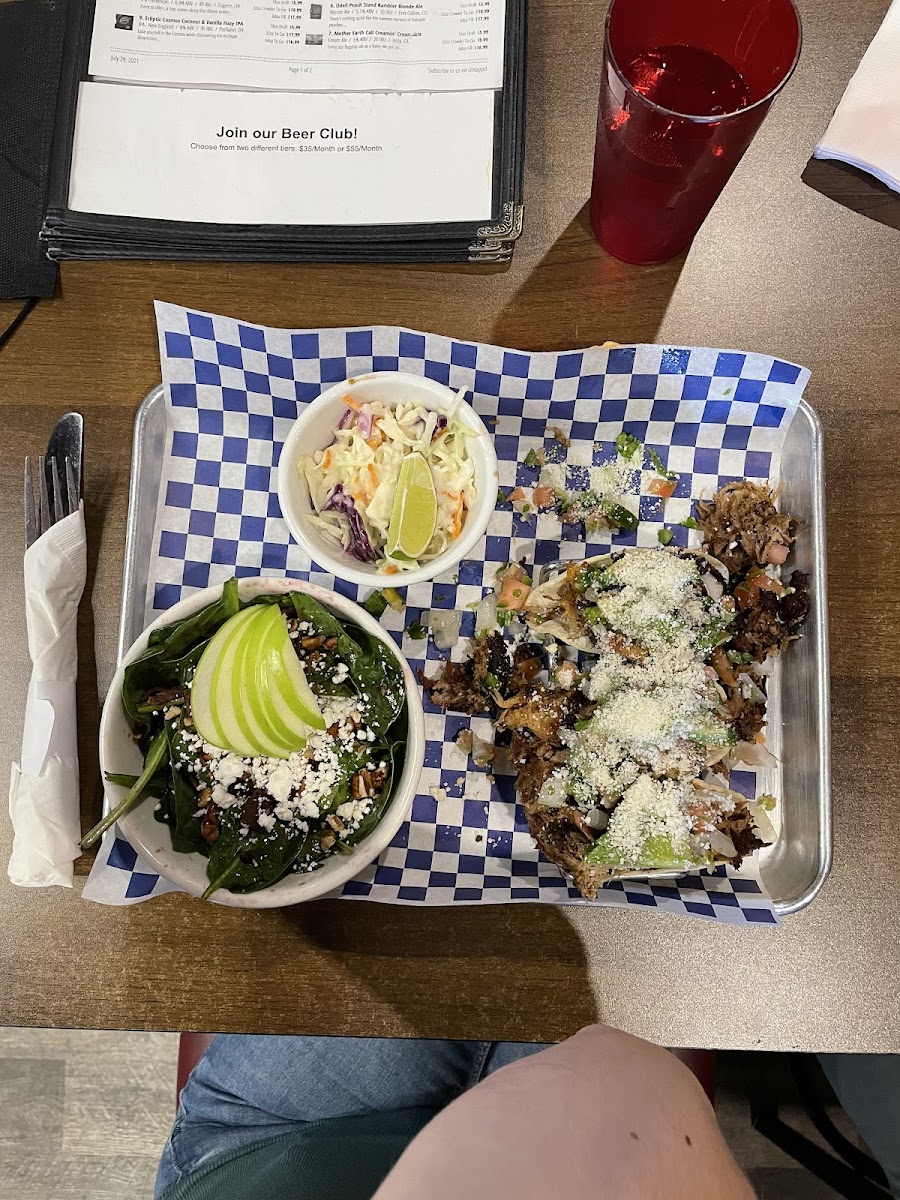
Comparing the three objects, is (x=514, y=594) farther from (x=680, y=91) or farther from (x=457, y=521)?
(x=680, y=91)

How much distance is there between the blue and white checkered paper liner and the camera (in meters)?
1.42

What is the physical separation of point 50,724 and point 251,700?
375 mm

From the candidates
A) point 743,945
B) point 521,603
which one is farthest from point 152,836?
point 743,945

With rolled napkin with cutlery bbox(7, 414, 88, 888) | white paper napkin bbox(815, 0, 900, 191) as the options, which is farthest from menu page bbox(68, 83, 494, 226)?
white paper napkin bbox(815, 0, 900, 191)

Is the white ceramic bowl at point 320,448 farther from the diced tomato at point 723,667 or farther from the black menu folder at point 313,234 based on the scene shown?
the diced tomato at point 723,667

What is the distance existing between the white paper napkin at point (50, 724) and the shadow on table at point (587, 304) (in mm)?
854

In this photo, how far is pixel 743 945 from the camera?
138cm

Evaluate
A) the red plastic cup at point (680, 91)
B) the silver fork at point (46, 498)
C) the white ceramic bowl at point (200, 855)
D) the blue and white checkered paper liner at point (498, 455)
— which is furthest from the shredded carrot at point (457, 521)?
the silver fork at point (46, 498)

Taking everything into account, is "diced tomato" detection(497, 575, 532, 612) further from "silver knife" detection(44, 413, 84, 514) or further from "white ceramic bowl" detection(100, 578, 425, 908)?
"silver knife" detection(44, 413, 84, 514)

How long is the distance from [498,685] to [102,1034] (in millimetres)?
1797

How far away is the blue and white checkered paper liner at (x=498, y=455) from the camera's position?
142 cm

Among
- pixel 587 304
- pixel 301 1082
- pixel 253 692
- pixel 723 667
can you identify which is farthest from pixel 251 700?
pixel 301 1082

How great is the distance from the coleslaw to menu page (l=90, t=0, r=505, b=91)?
2.06 feet

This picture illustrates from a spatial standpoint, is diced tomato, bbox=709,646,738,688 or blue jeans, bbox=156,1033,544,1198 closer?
diced tomato, bbox=709,646,738,688
